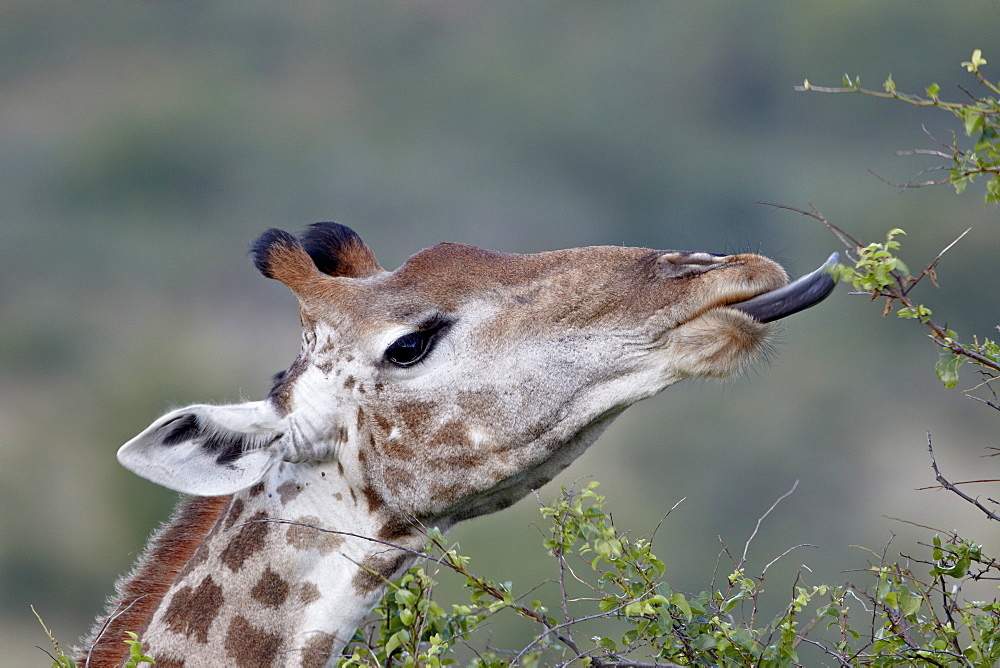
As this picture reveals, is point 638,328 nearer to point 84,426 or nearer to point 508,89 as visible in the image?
point 84,426

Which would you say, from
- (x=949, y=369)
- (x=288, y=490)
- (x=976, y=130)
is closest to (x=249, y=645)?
(x=288, y=490)

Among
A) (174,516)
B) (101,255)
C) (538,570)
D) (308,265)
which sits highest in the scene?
(101,255)

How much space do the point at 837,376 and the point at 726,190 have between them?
13701mm

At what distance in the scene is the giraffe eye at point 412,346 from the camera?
373 cm

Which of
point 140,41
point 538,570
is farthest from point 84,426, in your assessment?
point 140,41

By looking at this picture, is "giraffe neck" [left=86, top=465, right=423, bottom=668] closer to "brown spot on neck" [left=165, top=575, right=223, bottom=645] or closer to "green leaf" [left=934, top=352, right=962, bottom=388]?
"brown spot on neck" [left=165, top=575, right=223, bottom=645]

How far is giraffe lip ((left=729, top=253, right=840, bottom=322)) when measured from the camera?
3321mm

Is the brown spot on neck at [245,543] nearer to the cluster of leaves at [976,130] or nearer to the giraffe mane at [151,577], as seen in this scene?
the giraffe mane at [151,577]

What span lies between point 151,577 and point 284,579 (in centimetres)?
64

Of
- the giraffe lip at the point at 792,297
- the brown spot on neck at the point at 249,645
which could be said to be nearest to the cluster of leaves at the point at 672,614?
the brown spot on neck at the point at 249,645

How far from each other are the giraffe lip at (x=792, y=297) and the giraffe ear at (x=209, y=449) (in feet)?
5.07

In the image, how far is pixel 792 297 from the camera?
11.2 feet

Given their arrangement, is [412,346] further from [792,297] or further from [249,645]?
[792,297]

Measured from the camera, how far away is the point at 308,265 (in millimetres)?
4008
